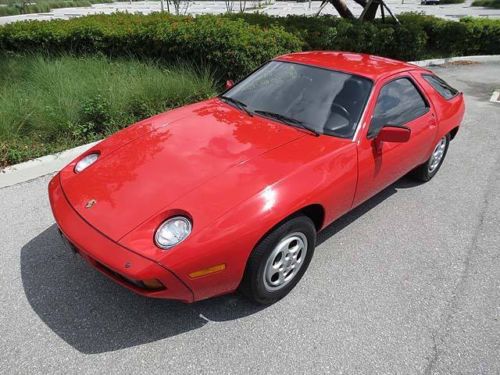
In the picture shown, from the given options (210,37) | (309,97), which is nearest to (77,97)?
(210,37)

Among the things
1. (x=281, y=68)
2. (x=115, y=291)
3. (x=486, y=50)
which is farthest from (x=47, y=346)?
(x=486, y=50)

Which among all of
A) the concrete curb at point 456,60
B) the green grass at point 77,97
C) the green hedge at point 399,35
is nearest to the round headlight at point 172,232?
the green grass at point 77,97

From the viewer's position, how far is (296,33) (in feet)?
25.9

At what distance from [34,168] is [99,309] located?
2347 millimetres

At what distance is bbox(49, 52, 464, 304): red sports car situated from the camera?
2.14m

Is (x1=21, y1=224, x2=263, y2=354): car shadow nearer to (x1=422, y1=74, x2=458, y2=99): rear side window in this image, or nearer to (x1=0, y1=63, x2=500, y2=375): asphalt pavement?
(x1=0, y1=63, x2=500, y2=375): asphalt pavement

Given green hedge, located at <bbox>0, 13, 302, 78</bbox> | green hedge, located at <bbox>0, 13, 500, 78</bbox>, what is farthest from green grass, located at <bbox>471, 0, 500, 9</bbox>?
green hedge, located at <bbox>0, 13, 302, 78</bbox>

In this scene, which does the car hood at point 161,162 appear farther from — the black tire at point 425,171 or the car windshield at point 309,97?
the black tire at point 425,171

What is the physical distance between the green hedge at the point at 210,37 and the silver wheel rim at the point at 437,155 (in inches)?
133

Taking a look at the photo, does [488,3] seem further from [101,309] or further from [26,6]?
[101,309]

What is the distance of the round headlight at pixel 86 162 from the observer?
2821mm

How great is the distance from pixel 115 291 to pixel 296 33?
6.79m

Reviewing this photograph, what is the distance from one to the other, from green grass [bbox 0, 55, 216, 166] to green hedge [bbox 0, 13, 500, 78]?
0.43 meters

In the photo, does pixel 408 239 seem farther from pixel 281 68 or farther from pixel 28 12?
pixel 28 12
